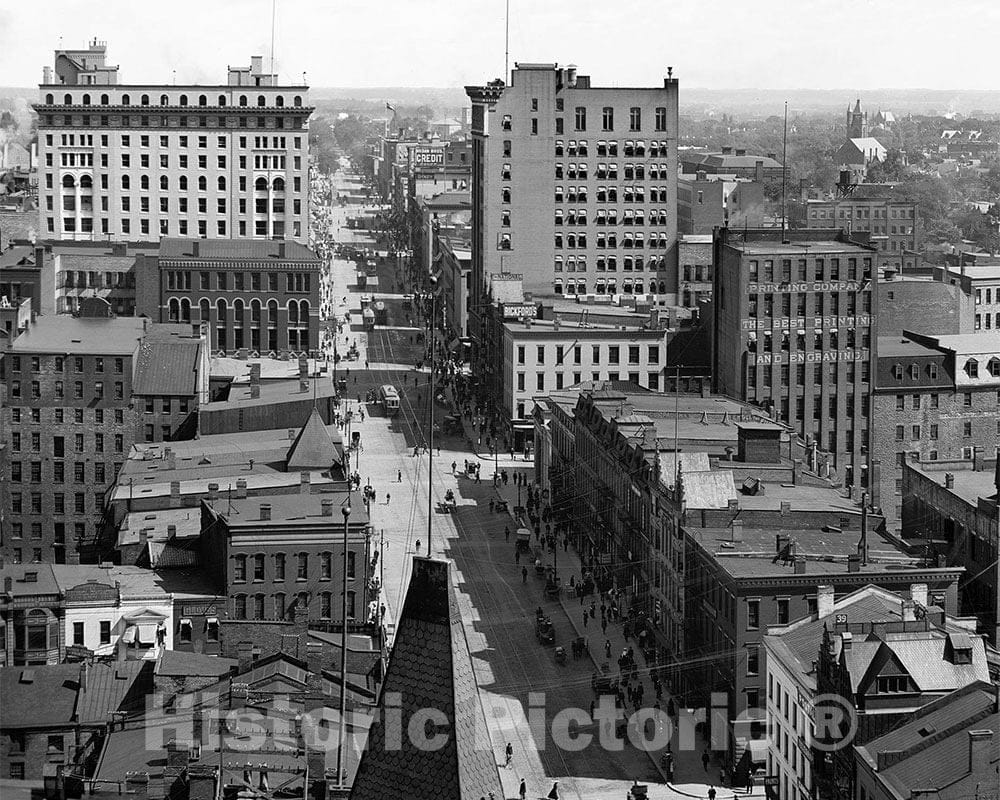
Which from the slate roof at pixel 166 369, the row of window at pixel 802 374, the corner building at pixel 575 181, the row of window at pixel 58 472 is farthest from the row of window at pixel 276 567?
the corner building at pixel 575 181

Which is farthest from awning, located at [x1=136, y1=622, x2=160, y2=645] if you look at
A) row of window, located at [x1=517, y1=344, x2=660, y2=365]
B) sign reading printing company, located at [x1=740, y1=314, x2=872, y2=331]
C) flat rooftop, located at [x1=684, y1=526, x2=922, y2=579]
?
row of window, located at [x1=517, y1=344, x2=660, y2=365]

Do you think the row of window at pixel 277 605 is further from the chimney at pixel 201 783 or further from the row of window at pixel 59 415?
the chimney at pixel 201 783

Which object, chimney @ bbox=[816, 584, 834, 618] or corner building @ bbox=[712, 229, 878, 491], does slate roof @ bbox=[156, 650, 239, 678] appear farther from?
corner building @ bbox=[712, 229, 878, 491]

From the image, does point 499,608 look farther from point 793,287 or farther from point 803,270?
point 803,270

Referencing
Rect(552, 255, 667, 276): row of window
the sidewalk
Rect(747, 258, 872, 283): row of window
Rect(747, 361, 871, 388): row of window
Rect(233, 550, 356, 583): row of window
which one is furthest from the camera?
Rect(552, 255, 667, 276): row of window

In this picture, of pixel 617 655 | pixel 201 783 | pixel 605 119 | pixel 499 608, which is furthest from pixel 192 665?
pixel 605 119
